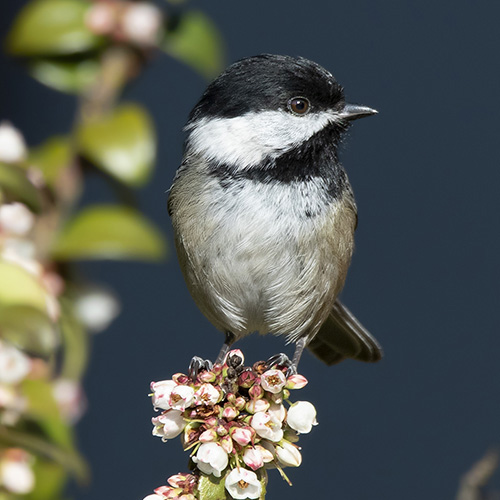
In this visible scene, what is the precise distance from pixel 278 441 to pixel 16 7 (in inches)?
108

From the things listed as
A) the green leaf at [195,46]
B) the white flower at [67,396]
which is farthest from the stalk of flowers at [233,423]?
the green leaf at [195,46]

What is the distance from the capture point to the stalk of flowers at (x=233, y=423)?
1.22m

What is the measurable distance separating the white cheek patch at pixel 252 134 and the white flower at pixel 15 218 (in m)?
0.40

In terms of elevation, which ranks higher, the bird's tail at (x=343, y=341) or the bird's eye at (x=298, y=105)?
the bird's eye at (x=298, y=105)

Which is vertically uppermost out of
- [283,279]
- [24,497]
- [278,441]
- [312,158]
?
[312,158]

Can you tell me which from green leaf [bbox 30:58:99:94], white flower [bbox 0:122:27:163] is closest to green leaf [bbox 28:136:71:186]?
white flower [bbox 0:122:27:163]

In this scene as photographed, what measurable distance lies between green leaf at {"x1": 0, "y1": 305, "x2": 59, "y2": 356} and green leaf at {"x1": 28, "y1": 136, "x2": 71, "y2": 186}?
0.37 meters

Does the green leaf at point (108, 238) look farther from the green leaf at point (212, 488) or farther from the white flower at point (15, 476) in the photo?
the green leaf at point (212, 488)

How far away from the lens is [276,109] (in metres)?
1.71

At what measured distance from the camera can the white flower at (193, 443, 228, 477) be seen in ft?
3.93

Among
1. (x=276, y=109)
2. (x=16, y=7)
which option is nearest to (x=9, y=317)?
(x=276, y=109)

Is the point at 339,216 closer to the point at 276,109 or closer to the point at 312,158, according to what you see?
the point at 312,158

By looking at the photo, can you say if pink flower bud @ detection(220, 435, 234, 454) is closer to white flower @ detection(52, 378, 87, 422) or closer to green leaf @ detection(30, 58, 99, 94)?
white flower @ detection(52, 378, 87, 422)

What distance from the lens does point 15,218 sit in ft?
5.51
